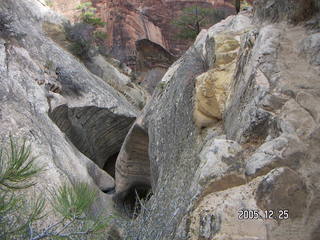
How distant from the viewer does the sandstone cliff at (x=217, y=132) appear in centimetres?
265

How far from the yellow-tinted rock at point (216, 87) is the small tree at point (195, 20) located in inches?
531

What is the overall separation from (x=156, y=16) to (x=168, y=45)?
2.09 metres

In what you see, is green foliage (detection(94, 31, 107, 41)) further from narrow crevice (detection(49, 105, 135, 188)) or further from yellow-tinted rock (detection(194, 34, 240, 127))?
yellow-tinted rock (detection(194, 34, 240, 127))

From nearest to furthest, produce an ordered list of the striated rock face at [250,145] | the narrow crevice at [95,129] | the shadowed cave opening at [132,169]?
1. the striated rock face at [250,145]
2. the shadowed cave opening at [132,169]
3. the narrow crevice at [95,129]

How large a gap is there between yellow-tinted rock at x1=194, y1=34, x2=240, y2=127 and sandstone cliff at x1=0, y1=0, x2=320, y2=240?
0.5 inches

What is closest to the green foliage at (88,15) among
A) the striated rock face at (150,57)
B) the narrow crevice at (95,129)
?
the striated rock face at (150,57)

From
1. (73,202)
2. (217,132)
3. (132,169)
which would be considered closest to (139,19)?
(132,169)

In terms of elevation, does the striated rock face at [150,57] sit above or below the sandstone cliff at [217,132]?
below

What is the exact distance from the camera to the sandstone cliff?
265 centimetres

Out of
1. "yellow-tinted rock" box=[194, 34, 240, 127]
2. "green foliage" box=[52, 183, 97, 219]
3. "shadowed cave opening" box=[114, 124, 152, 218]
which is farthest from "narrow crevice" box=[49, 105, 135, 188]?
"green foliage" box=[52, 183, 97, 219]

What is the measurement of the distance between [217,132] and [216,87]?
2.08ft

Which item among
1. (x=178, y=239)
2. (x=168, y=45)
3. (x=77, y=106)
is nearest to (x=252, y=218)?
(x=178, y=239)

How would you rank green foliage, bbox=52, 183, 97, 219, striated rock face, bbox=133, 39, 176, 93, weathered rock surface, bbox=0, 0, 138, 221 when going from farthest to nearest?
striated rock face, bbox=133, 39, 176, 93 → weathered rock surface, bbox=0, 0, 138, 221 → green foliage, bbox=52, 183, 97, 219

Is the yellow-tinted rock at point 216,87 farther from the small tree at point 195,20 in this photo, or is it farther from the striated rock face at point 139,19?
the striated rock face at point 139,19
